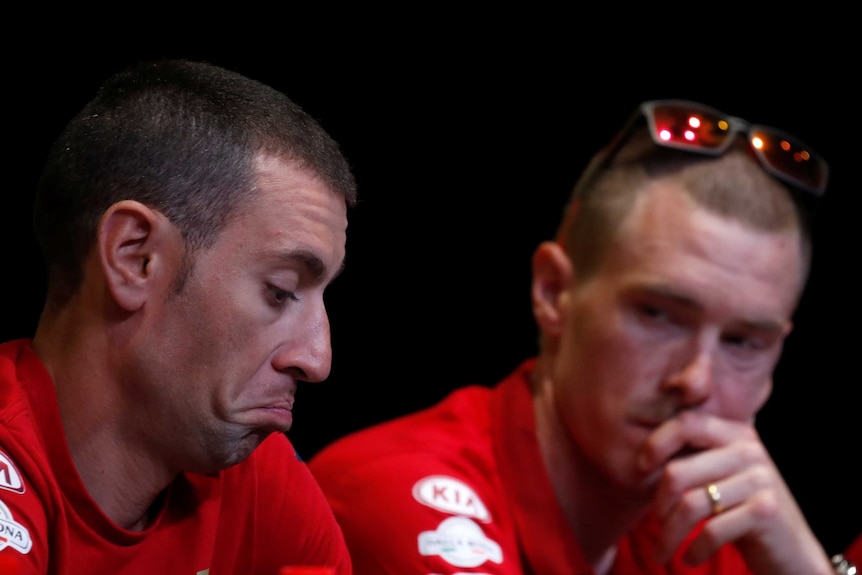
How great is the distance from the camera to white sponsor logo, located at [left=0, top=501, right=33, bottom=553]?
4.36ft

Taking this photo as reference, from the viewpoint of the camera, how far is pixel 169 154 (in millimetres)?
1577

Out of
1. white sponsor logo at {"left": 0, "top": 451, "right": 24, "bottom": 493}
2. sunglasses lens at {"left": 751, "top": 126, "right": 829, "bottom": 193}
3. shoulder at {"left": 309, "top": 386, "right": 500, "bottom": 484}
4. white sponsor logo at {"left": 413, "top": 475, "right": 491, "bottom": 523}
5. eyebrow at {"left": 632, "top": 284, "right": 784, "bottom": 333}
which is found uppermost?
sunglasses lens at {"left": 751, "top": 126, "right": 829, "bottom": 193}

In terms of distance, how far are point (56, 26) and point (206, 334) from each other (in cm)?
114

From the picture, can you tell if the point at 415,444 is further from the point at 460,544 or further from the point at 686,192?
the point at 686,192

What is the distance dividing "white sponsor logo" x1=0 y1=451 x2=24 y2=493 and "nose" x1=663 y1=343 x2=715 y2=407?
1.19m

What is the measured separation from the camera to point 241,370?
1.56 metres

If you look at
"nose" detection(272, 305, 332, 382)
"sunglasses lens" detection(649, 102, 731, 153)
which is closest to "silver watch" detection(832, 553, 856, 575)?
"sunglasses lens" detection(649, 102, 731, 153)

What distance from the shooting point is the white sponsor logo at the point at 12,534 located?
1330 millimetres

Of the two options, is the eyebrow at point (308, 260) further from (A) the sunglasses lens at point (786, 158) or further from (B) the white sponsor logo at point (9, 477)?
(A) the sunglasses lens at point (786, 158)

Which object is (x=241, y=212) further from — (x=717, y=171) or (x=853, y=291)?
(x=853, y=291)

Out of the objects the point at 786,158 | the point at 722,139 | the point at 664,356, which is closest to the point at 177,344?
the point at 664,356

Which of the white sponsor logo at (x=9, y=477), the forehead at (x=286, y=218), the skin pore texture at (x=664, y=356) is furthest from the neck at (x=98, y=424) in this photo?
the skin pore texture at (x=664, y=356)

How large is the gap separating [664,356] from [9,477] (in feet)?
3.99

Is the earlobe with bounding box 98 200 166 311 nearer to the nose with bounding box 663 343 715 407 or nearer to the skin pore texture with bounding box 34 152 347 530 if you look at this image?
the skin pore texture with bounding box 34 152 347 530
